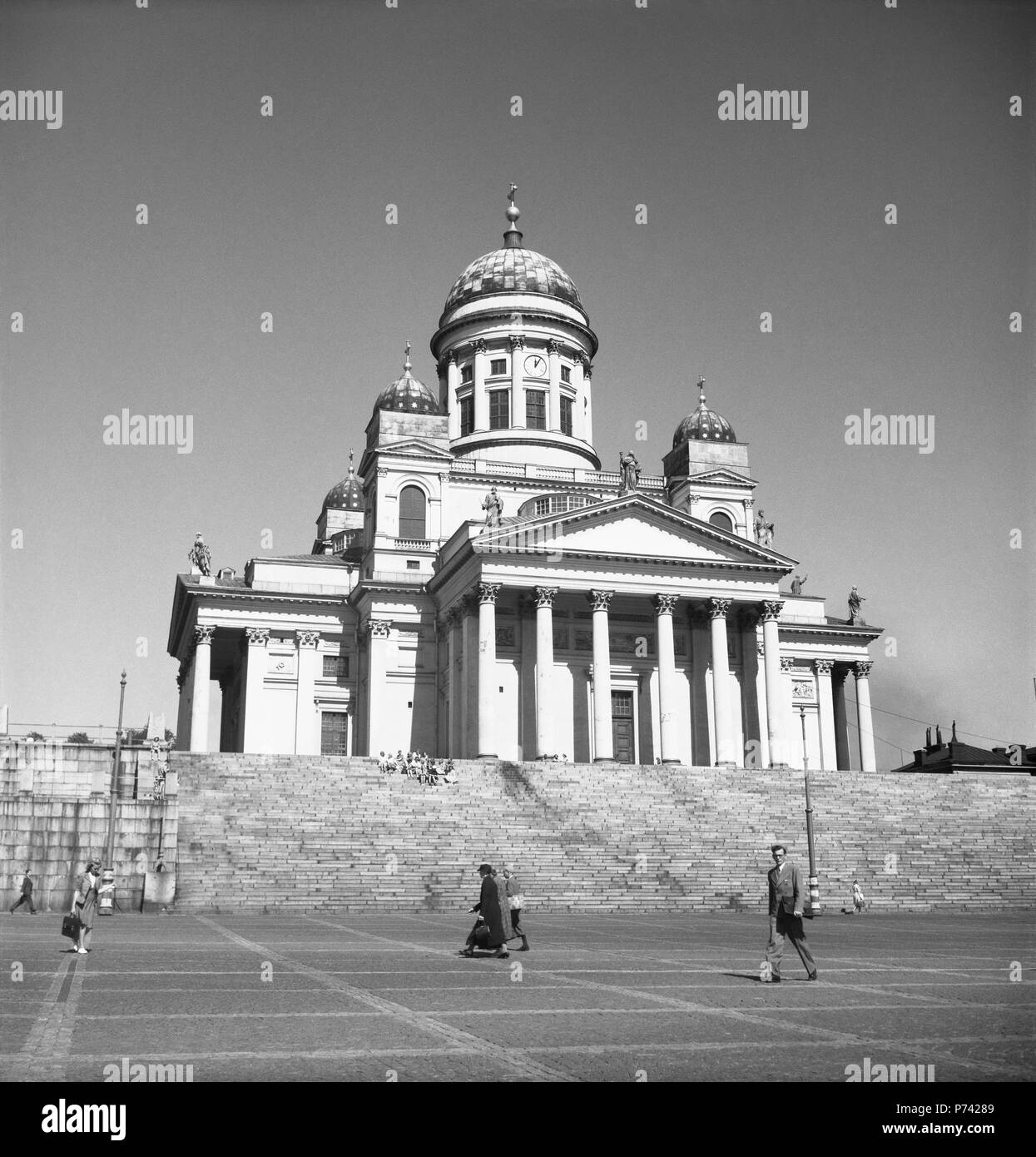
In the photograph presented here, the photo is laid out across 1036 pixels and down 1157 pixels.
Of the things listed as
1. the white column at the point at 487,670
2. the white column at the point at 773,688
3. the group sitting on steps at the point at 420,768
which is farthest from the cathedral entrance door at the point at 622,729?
the group sitting on steps at the point at 420,768

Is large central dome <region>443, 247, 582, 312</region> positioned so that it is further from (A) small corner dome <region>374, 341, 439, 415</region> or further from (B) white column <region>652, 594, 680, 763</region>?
(B) white column <region>652, 594, 680, 763</region>

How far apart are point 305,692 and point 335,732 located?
2.60m

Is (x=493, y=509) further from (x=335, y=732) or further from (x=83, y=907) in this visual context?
(x=83, y=907)

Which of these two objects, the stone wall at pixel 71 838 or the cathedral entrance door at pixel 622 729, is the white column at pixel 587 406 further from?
the stone wall at pixel 71 838

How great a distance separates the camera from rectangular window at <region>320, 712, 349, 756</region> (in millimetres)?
63719

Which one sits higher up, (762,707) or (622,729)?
(762,707)

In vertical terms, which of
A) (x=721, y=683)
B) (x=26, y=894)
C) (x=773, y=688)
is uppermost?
(x=721, y=683)

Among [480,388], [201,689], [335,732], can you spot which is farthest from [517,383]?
[201,689]

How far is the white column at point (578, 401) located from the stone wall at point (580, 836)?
29177 mm

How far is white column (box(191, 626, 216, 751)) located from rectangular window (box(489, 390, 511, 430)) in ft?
67.8

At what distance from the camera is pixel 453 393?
7556 cm

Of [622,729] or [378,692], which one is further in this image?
[378,692]

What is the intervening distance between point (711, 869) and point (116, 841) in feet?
57.1

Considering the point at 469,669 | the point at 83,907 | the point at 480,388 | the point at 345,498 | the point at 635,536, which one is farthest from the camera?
the point at 345,498
